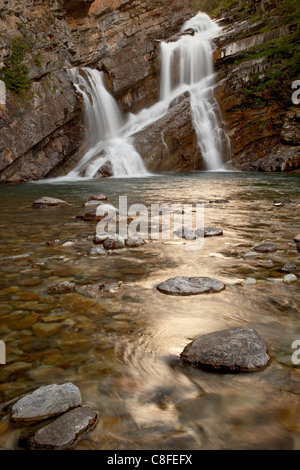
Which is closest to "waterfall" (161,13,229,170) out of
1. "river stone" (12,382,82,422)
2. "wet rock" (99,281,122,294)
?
"wet rock" (99,281,122,294)

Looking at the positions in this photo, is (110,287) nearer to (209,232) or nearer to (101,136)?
(209,232)

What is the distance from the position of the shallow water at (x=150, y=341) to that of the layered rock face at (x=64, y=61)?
15.0 metres

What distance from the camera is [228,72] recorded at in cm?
2236

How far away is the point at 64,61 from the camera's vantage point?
20594mm

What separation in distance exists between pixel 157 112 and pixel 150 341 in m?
22.8

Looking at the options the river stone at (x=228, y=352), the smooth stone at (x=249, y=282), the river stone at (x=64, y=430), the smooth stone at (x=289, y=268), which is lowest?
the river stone at (x=64, y=430)

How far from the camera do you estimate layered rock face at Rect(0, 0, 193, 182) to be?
672 inches

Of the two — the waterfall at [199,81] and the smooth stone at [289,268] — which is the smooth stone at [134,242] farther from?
the waterfall at [199,81]

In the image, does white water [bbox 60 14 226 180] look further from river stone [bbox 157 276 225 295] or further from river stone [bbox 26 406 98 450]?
river stone [bbox 26 406 98 450]

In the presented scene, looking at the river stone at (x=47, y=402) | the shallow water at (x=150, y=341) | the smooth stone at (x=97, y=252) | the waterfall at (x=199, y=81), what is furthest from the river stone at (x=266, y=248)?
the waterfall at (x=199, y=81)

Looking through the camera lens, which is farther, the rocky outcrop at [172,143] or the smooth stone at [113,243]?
the rocky outcrop at [172,143]

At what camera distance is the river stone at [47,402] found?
1345mm

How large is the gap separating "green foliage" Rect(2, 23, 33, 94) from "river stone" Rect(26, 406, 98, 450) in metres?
18.7
